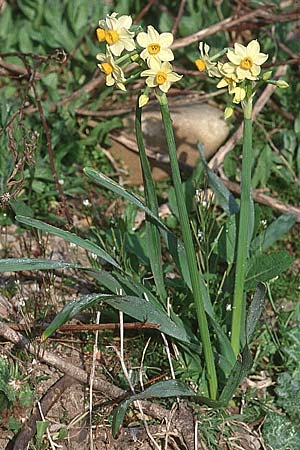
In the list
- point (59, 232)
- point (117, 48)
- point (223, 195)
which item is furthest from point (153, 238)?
point (117, 48)

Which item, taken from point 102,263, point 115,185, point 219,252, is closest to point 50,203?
point 102,263

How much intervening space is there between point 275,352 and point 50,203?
981 mm

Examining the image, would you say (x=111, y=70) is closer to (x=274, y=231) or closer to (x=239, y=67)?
(x=239, y=67)

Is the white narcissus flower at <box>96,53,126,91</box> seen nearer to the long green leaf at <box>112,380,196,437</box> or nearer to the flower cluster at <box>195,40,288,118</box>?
the flower cluster at <box>195,40,288,118</box>

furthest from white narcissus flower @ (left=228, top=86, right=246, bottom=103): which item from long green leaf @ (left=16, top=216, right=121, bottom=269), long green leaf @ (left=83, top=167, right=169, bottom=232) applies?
long green leaf @ (left=16, top=216, right=121, bottom=269)

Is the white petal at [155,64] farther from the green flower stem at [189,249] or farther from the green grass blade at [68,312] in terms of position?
the green grass blade at [68,312]

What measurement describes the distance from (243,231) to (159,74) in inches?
18.8

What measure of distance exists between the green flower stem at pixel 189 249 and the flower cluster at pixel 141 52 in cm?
6

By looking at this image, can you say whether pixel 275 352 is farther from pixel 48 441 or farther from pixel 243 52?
pixel 243 52

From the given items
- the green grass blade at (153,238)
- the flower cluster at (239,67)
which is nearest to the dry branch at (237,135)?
the green grass blade at (153,238)

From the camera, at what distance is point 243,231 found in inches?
74.8

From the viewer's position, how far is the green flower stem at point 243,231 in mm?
1771

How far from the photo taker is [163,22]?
3.39m

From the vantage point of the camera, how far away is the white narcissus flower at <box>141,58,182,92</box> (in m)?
1.60
